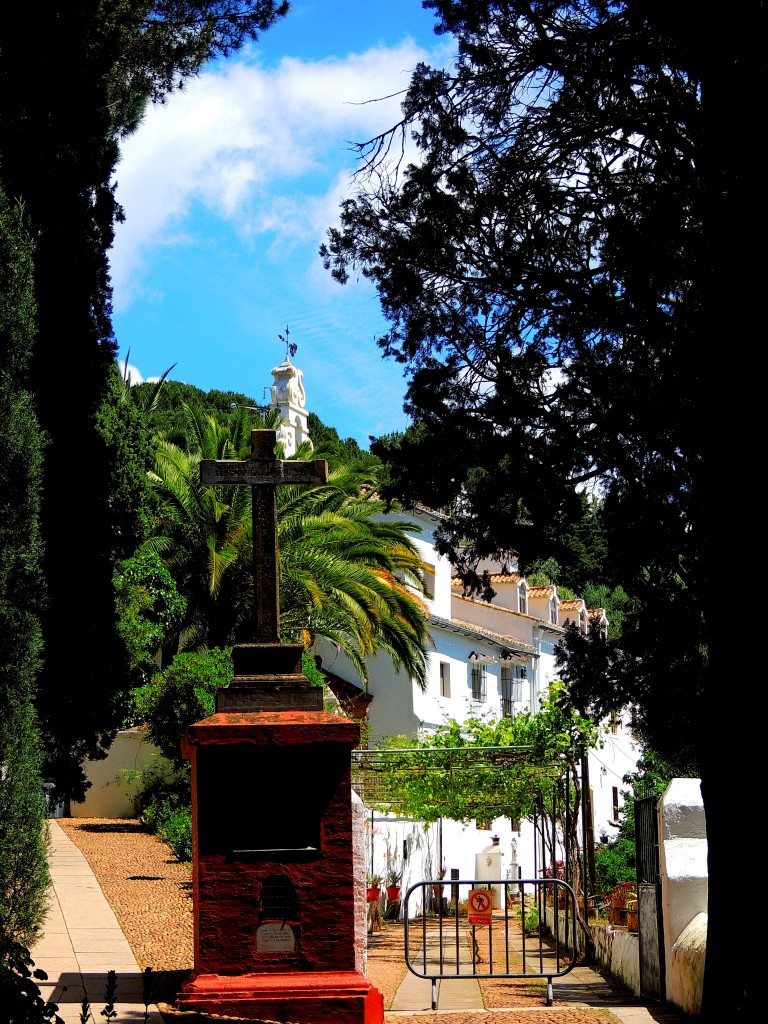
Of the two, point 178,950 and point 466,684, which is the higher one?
point 466,684

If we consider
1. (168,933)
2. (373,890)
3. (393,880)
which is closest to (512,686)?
(393,880)

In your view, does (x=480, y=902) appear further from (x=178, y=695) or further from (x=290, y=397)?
(x=290, y=397)

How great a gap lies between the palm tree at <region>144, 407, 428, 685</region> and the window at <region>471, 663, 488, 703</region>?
12.7m

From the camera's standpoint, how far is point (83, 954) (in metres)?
10.4

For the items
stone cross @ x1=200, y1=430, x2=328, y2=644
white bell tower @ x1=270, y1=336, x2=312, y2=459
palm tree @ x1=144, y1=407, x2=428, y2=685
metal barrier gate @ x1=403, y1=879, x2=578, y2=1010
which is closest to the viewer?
stone cross @ x1=200, y1=430, x2=328, y2=644

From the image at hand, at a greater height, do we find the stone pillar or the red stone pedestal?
the stone pillar

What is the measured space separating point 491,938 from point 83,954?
5940 mm

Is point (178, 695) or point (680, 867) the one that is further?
point (178, 695)

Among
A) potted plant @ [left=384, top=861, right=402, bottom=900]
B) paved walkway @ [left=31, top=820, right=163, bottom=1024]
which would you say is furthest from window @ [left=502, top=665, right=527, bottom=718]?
paved walkway @ [left=31, top=820, right=163, bottom=1024]

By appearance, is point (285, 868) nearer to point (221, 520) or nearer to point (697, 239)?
point (697, 239)

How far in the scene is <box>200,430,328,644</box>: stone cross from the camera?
31.1 ft

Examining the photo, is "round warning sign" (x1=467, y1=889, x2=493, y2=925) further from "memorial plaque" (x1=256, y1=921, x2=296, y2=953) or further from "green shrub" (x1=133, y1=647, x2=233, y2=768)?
"memorial plaque" (x1=256, y1=921, x2=296, y2=953)

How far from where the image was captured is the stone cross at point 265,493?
9484mm

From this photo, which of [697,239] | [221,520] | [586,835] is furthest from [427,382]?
[221,520]
